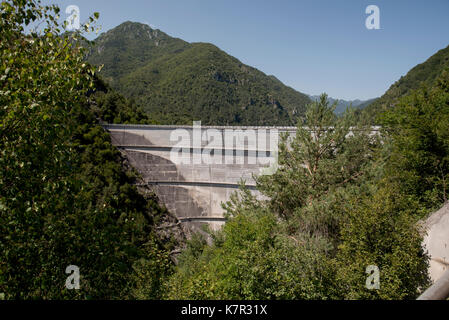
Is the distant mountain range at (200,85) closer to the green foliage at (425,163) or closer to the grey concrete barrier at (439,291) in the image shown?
the green foliage at (425,163)

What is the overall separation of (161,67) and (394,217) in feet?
350

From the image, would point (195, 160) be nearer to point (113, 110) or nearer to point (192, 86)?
point (113, 110)

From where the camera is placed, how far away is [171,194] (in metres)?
27.0

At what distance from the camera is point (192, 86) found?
92.6 metres

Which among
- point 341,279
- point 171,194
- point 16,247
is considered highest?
point 16,247

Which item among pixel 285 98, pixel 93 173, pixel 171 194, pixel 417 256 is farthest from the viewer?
pixel 285 98

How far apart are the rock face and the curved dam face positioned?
1716 cm

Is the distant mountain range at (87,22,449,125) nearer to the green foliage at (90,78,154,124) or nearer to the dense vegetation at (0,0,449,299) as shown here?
the green foliage at (90,78,154,124)

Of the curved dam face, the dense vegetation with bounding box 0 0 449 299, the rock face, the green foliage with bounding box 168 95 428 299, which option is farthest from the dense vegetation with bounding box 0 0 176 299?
the curved dam face

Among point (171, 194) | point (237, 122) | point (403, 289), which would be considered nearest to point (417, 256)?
point (403, 289)

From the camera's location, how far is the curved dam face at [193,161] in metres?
24.9

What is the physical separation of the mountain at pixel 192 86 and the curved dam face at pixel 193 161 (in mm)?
34297

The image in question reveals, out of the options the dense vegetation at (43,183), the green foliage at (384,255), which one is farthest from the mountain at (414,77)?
the dense vegetation at (43,183)
